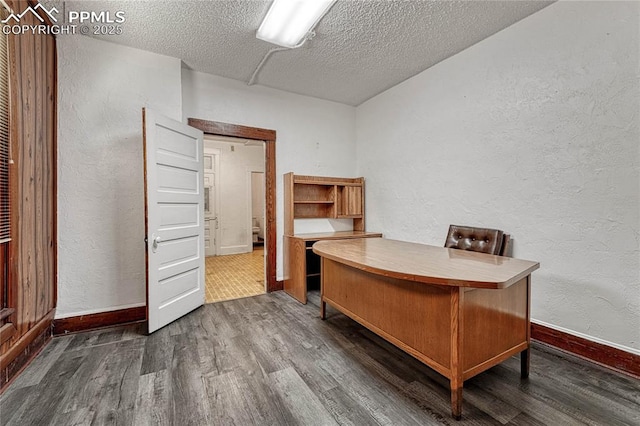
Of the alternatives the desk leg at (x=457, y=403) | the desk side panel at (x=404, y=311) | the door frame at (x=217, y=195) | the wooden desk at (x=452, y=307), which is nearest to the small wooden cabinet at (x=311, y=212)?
the desk side panel at (x=404, y=311)

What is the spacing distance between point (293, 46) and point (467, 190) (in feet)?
7.54

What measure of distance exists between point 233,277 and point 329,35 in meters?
3.64

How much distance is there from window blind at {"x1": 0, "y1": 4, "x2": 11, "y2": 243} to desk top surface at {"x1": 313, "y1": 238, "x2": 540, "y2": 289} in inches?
84.5

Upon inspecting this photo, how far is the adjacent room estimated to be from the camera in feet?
5.28

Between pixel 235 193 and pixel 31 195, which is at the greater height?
pixel 235 193

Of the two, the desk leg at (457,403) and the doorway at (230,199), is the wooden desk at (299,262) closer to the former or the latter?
the desk leg at (457,403)

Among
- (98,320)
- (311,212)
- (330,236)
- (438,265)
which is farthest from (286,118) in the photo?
(98,320)

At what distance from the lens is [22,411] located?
154 cm

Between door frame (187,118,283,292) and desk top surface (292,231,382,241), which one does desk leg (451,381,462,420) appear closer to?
desk top surface (292,231,382,241)

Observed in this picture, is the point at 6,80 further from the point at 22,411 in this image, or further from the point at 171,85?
the point at 22,411

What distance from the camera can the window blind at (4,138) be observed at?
5.69ft

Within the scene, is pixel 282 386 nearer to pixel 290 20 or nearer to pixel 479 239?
pixel 479 239

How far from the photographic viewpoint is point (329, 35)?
8.40 ft

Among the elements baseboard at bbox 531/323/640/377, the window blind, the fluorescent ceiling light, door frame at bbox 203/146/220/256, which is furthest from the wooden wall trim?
door frame at bbox 203/146/220/256
